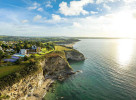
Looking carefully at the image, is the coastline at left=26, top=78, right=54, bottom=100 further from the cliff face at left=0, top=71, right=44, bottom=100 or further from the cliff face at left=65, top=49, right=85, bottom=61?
the cliff face at left=65, top=49, right=85, bottom=61

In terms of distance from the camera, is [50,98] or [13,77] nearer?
[13,77]

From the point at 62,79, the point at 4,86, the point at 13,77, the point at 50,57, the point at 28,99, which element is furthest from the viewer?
the point at 50,57

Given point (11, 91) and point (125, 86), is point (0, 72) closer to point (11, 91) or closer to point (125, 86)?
point (11, 91)

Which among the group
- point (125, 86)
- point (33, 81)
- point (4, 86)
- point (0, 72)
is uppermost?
point (0, 72)

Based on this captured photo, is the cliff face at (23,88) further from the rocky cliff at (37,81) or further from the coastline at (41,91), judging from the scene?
the coastline at (41,91)

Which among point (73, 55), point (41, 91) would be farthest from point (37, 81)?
point (73, 55)

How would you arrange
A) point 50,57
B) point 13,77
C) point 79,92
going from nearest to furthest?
point 13,77
point 79,92
point 50,57

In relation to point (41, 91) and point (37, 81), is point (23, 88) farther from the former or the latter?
point (41, 91)

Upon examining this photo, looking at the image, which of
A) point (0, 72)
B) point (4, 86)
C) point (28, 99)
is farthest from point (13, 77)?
point (28, 99)
